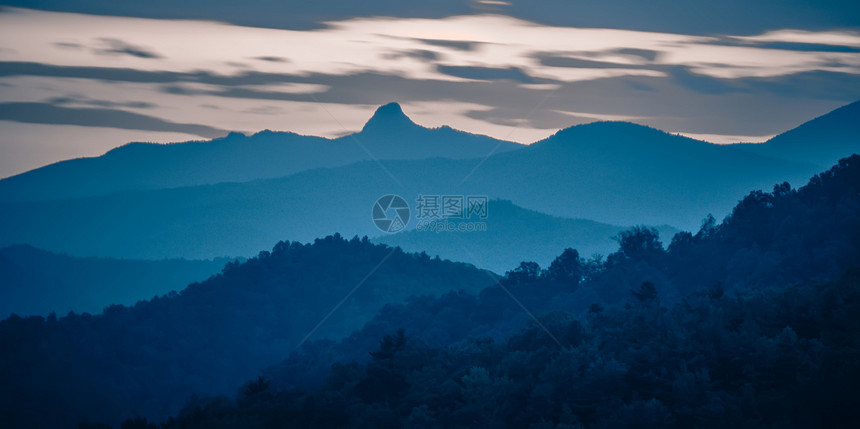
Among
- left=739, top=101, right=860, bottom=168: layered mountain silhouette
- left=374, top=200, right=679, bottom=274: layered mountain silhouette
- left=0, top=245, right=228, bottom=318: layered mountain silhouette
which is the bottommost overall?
left=0, top=245, right=228, bottom=318: layered mountain silhouette

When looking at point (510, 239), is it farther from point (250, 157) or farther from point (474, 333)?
point (250, 157)

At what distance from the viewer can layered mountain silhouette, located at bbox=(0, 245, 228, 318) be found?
120 m

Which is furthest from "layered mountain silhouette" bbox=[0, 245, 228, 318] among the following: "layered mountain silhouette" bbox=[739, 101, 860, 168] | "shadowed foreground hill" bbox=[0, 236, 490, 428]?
"layered mountain silhouette" bbox=[739, 101, 860, 168]

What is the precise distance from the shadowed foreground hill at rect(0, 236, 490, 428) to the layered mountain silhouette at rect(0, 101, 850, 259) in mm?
60433

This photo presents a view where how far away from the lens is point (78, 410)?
53.3 meters

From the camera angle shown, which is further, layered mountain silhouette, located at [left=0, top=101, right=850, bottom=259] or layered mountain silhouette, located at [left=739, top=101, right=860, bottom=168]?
layered mountain silhouette, located at [left=0, top=101, right=850, bottom=259]

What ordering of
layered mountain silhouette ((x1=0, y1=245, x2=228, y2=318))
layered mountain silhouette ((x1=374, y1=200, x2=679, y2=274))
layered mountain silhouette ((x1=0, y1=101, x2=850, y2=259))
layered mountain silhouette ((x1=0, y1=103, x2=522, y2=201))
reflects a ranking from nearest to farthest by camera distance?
layered mountain silhouette ((x1=374, y1=200, x2=679, y2=274)), layered mountain silhouette ((x1=0, y1=245, x2=228, y2=318)), layered mountain silhouette ((x1=0, y1=101, x2=850, y2=259)), layered mountain silhouette ((x1=0, y1=103, x2=522, y2=201))

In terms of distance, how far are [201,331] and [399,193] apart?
95956 millimetres

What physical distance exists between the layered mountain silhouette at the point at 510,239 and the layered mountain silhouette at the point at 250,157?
176 ft

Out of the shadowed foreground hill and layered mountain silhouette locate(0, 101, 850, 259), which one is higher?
layered mountain silhouette locate(0, 101, 850, 259)

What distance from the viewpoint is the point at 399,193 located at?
165250 millimetres

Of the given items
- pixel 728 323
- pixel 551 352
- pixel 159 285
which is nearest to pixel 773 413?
pixel 728 323

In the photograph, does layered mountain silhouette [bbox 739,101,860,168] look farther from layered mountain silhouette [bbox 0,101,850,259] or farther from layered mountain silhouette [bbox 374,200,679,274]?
layered mountain silhouette [bbox 374,200,679,274]

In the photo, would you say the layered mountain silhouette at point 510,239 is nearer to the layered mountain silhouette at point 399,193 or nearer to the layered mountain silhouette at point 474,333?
the layered mountain silhouette at point 399,193
